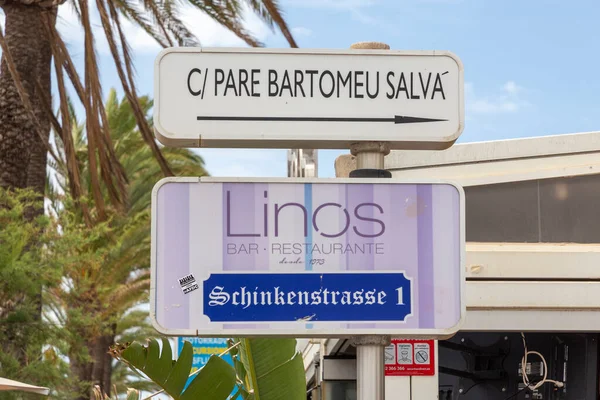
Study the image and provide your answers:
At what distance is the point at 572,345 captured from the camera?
1088 cm

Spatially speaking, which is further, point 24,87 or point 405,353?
point 24,87

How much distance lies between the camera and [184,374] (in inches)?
198

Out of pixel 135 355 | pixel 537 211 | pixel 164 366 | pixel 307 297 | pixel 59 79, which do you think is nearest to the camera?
pixel 307 297

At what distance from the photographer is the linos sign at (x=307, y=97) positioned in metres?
4.46

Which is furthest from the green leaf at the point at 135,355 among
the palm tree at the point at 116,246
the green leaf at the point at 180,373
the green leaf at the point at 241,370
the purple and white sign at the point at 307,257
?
the palm tree at the point at 116,246

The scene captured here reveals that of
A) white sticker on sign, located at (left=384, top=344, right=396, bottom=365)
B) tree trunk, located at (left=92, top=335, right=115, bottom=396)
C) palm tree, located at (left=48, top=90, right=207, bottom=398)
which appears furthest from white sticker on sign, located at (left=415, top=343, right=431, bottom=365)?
tree trunk, located at (left=92, top=335, right=115, bottom=396)

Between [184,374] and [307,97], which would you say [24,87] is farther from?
[307,97]

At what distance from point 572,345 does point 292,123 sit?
24.3 ft

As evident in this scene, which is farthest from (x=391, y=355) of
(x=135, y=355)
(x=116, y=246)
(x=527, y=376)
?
(x=116, y=246)

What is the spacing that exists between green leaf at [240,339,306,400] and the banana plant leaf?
0.68 metres

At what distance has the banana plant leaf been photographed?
16.3 feet

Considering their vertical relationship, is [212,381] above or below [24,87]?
below

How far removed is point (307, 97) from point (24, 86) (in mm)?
12014

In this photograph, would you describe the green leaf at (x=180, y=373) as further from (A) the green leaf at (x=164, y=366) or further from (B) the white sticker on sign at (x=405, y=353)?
(B) the white sticker on sign at (x=405, y=353)
